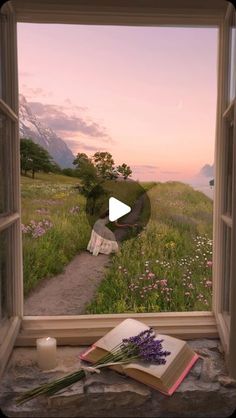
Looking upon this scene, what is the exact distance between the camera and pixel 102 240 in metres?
1.17

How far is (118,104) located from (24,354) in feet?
2.92

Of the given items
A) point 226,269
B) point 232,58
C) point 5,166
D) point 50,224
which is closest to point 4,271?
point 50,224

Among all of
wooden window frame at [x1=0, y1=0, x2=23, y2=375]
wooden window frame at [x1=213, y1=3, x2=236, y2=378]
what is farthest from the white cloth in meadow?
wooden window frame at [x1=213, y1=3, x2=236, y2=378]

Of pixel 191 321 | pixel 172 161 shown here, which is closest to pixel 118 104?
pixel 172 161

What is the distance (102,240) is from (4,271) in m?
0.35

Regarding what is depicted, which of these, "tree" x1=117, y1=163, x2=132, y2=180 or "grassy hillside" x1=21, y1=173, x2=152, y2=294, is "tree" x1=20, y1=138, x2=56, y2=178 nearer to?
"grassy hillside" x1=21, y1=173, x2=152, y2=294

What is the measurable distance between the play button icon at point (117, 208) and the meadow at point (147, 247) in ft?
0.20

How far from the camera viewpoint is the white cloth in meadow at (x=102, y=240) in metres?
1.16

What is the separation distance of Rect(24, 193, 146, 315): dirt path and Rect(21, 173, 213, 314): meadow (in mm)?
25

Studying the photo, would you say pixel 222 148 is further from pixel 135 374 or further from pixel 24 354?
pixel 24 354

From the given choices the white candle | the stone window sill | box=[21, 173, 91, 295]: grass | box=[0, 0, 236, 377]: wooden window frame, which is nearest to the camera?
the stone window sill

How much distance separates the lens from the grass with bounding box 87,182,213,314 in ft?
3.82

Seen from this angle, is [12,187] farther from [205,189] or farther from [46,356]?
[205,189]

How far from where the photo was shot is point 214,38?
44.1 inches
